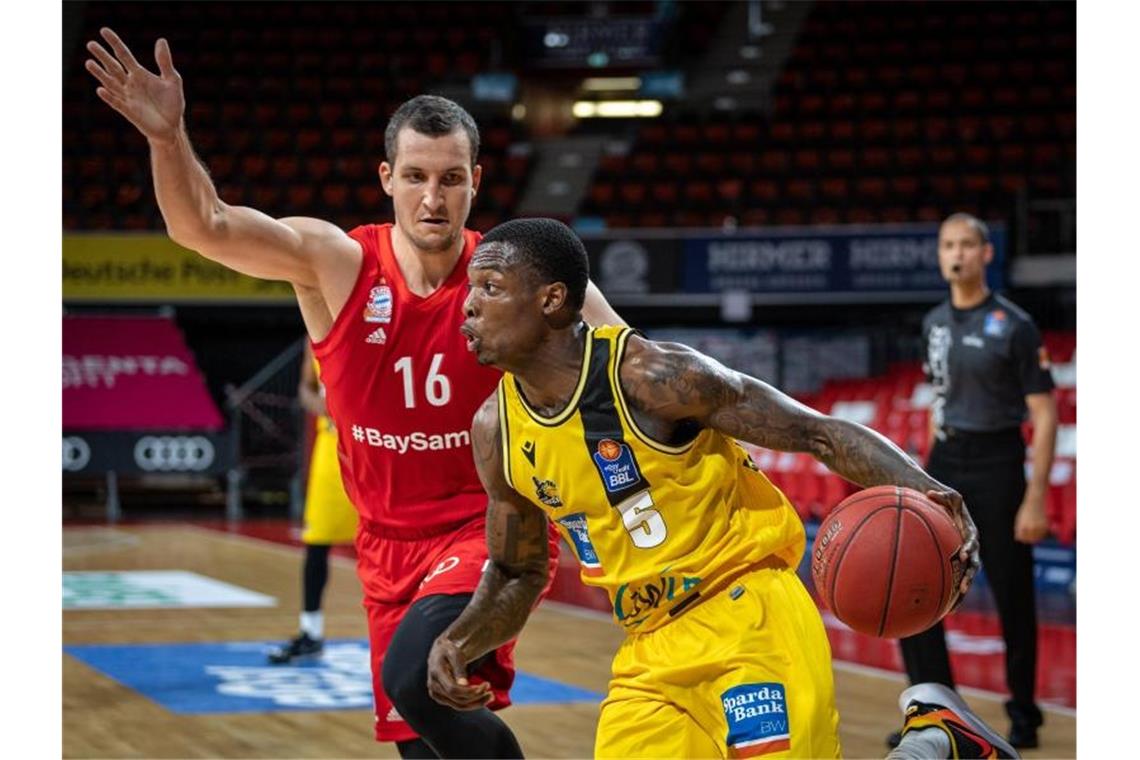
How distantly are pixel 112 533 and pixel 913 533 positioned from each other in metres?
13.2

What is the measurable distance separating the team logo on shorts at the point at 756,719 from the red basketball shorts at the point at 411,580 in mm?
720

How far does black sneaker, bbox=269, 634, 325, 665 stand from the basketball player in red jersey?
3.61 meters

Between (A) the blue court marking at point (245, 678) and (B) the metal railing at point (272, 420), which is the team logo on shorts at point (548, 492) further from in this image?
(B) the metal railing at point (272, 420)

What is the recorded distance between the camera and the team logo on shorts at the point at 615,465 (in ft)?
10.5

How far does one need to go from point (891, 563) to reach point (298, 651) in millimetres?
4975

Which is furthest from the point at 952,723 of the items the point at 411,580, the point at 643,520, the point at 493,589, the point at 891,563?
the point at 411,580

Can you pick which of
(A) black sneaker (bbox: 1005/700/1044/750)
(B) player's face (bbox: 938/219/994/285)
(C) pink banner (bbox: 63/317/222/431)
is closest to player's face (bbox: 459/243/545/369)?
(B) player's face (bbox: 938/219/994/285)

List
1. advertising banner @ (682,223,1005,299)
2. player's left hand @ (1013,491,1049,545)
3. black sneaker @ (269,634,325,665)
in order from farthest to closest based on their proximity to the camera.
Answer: advertising banner @ (682,223,1005,299), black sneaker @ (269,634,325,665), player's left hand @ (1013,491,1049,545)

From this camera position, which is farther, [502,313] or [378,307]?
[378,307]

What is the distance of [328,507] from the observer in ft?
25.8

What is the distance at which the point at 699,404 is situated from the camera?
3.13m

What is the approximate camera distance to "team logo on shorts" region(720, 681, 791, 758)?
3.08 metres

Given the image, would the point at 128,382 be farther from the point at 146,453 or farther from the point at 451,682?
the point at 451,682

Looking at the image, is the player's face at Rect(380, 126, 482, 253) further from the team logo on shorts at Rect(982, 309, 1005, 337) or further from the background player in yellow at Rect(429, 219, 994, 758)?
the team logo on shorts at Rect(982, 309, 1005, 337)
